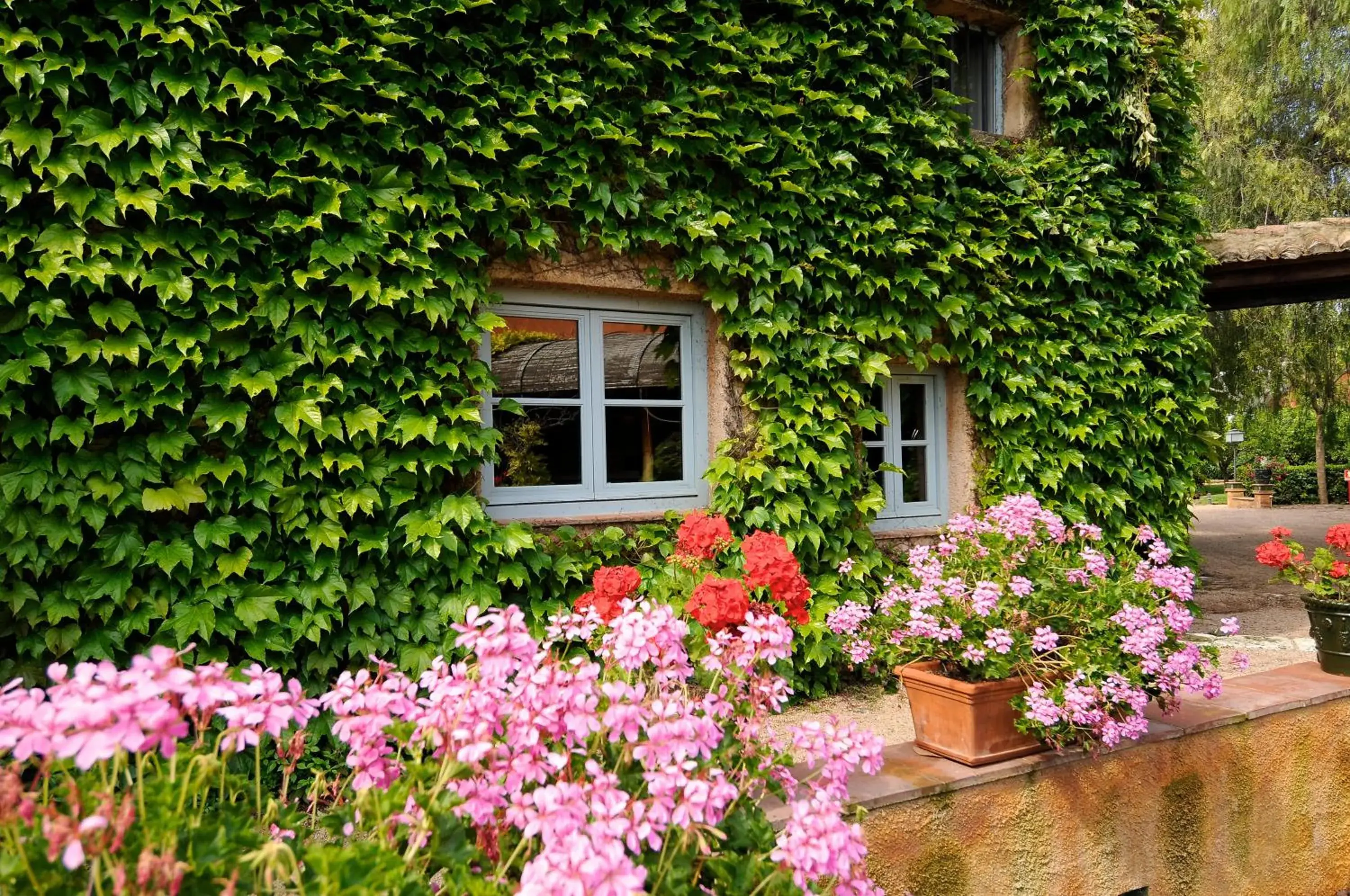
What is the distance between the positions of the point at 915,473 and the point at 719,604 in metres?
2.77

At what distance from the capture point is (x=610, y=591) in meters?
2.88

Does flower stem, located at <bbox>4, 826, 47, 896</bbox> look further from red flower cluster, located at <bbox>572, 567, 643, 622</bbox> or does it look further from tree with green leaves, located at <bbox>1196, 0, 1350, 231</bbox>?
tree with green leaves, located at <bbox>1196, 0, 1350, 231</bbox>

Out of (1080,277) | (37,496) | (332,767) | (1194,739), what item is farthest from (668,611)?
(1080,277)

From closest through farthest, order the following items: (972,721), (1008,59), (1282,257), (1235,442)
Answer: (972,721), (1008,59), (1282,257), (1235,442)

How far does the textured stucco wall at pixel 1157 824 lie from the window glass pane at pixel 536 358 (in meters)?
Answer: 2.37

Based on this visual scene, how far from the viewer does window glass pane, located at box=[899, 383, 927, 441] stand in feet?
16.4

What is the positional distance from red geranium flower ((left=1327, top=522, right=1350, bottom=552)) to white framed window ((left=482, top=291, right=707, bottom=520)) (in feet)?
11.2

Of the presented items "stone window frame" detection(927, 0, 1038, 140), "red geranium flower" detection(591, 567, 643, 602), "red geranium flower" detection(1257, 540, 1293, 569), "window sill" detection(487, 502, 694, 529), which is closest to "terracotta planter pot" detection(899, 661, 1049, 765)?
"red geranium flower" detection(591, 567, 643, 602)

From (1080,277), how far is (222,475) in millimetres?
4737

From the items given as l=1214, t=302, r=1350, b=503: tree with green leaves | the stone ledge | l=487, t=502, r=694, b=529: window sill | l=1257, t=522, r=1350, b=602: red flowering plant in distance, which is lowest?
the stone ledge

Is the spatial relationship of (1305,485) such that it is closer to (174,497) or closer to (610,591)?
(610,591)

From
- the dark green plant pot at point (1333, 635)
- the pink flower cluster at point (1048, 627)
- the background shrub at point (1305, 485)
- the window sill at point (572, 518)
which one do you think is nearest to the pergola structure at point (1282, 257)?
the dark green plant pot at point (1333, 635)

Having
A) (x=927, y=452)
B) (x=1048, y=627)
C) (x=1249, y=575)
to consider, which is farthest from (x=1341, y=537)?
(x=1249, y=575)

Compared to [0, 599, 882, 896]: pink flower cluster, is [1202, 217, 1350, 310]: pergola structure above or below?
above
